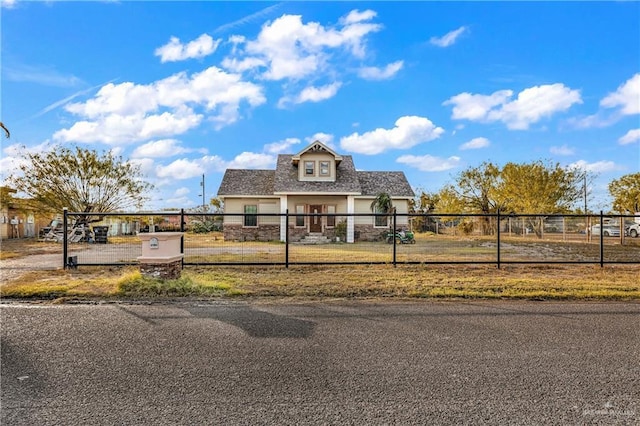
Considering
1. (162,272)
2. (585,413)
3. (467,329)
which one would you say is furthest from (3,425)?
(162,272)

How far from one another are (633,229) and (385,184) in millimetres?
16289

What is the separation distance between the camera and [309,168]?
84.7 feet

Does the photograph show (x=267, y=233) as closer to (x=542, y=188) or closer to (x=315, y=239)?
(x=315, y=239)

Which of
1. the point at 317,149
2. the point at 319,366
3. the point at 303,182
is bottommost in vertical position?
the point at 319,366

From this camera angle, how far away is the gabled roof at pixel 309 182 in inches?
970

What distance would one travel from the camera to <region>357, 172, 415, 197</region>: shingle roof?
1045 inches

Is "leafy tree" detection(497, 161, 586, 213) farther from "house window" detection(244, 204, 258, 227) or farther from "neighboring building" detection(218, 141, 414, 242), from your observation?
"house window" detection(244, 204, 258, 227)

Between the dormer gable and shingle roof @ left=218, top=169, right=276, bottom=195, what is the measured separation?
2414mm

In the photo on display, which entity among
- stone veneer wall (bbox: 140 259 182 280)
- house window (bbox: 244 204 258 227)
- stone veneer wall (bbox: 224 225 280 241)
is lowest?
stone veneer wall (bbox: 140 259 182 280)

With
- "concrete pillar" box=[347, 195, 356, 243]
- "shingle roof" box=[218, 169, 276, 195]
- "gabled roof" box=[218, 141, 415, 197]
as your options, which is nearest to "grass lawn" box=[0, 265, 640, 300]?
"concrete pillar" box=[347, 195, 356, 243]

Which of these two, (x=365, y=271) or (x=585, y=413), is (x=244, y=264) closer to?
(x=365, y=271)

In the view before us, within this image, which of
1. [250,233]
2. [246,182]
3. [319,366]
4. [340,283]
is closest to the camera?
[319,366]

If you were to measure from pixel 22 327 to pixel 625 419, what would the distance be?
6.55 m

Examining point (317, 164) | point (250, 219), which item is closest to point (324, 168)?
point (317, 164)
